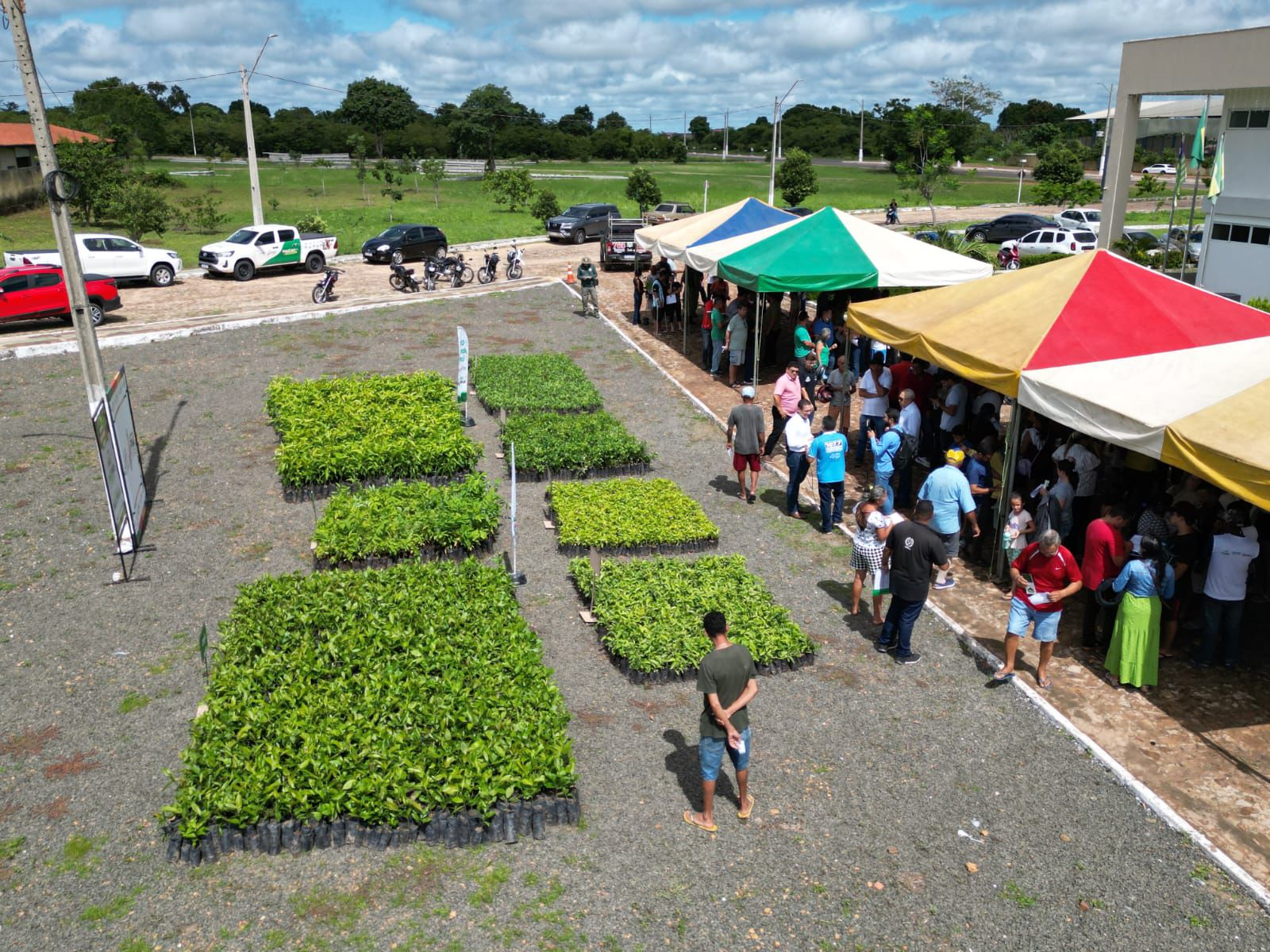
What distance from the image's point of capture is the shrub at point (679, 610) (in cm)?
907

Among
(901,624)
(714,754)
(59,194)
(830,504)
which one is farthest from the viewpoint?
(830,504)

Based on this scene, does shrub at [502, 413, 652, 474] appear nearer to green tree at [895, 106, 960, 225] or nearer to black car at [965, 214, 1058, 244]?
black car at [965, 214, 1058, 244]

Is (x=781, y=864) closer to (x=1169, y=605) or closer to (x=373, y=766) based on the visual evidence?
(x=373, y=766)

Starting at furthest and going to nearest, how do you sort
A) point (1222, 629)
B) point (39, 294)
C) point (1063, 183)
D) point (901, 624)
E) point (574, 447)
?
point (1063, 183), point (39, 294), point (574, 447), point (901, 624), point (1222, 629)

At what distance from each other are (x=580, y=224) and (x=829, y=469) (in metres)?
32.7

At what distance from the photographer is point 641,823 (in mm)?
7074


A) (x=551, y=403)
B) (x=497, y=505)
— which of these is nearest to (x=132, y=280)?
(x=551, y=403)

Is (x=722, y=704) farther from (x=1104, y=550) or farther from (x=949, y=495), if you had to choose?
(x=949, y=495)

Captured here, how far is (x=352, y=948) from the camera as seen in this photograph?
5.91m

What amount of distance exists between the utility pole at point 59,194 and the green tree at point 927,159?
1798 inches

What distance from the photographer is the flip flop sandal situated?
6965 mm

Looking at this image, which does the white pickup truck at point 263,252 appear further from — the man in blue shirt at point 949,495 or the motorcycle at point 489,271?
the man in blue shirt at point 949,495

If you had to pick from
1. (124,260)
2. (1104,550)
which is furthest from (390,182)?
(1104,550)

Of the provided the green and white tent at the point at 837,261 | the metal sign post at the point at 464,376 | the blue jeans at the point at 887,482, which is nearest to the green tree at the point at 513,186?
the green and white tent at the point at 837,261
